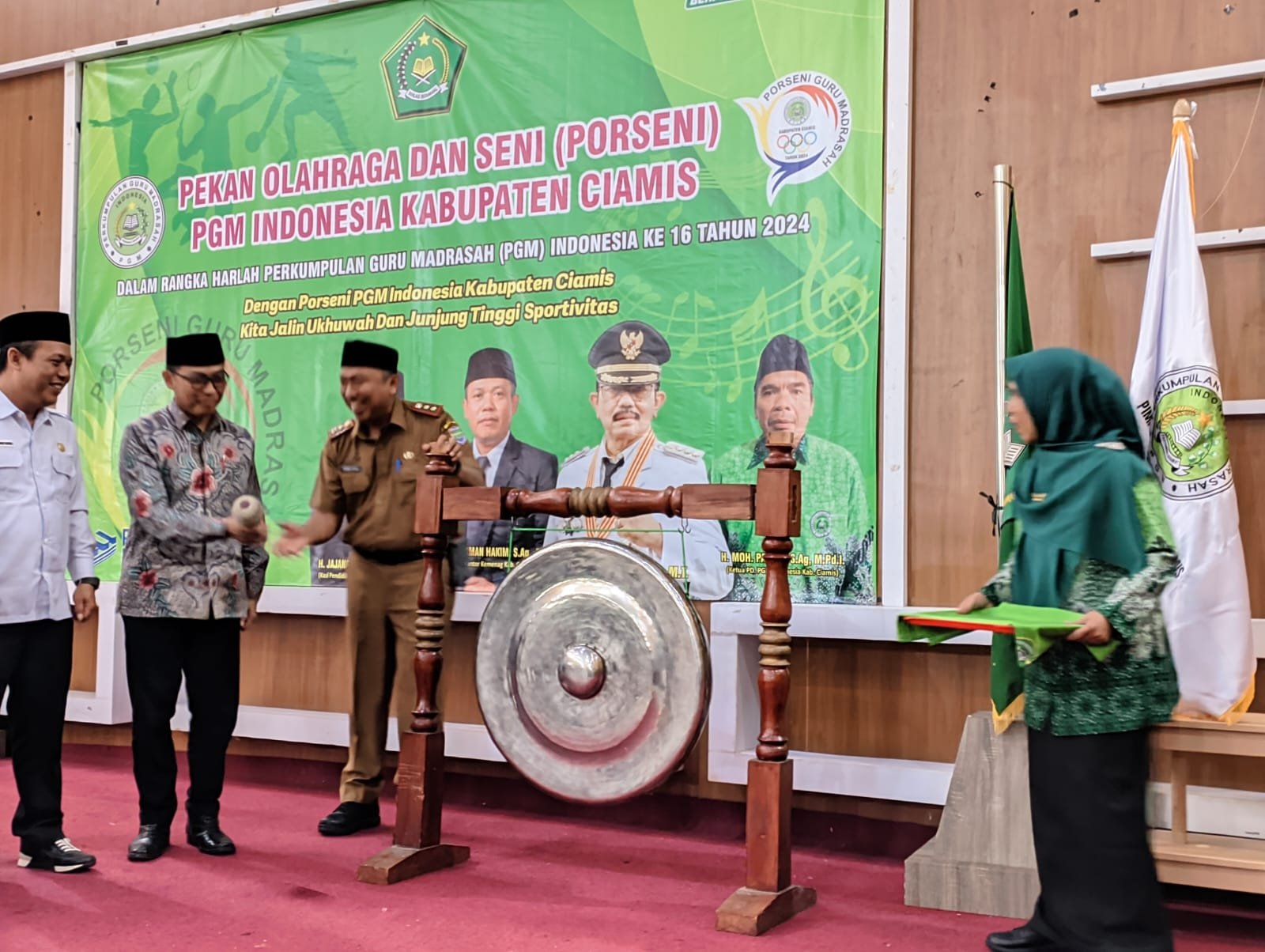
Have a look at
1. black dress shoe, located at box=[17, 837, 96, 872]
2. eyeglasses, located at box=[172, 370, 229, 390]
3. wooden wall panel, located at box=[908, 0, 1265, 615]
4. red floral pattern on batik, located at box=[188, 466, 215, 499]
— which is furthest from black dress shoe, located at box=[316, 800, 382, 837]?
wooden wall panel, located at box=[908, 0, 1265, 615]

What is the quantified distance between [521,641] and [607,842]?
92 cm

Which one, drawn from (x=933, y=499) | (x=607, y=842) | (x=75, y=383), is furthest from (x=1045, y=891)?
(x=75, y=383)

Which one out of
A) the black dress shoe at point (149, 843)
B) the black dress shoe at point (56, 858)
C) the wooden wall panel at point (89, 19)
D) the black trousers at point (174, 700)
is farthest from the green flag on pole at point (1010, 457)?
the wooden wall panel at point (89, 19)

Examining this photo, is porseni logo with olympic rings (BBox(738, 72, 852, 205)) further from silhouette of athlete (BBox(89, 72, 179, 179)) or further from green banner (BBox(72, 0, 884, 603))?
silhouette of athlete (BBox(89, 72, 179, 179))

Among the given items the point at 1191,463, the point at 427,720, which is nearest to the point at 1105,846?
the point at 1191,463

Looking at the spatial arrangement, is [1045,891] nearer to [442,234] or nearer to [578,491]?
[578,491]

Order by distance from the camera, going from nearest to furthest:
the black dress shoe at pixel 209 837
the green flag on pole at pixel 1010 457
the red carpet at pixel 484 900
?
1. the red carpet at pixel 484 900
2. the green flag on pole at pixel 1010 457
3. the black dress shoe at pixel 209 837

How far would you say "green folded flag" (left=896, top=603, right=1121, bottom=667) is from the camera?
2297mm

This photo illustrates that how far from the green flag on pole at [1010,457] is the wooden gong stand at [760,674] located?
0.53 meters

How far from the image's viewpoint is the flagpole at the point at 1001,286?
334cm

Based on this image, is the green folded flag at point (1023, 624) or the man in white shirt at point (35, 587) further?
the man in white shirt at point (35, 587)

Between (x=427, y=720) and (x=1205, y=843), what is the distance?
6.52 feet

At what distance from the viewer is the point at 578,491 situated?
3236mm

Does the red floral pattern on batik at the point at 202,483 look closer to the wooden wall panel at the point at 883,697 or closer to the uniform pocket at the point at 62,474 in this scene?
the uniform pocket at the point at 62,474
